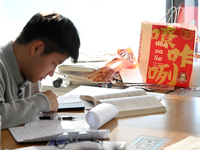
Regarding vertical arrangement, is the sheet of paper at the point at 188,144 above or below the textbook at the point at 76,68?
below

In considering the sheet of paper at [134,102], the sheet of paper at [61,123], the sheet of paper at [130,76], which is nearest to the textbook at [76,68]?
the sheet of paper at [130,76]

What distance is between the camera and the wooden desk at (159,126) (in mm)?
797

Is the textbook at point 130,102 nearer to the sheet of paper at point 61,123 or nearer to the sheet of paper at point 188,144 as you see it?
the sheet of paper at point 61,123

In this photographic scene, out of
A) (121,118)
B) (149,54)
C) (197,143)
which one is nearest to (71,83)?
(149,54)

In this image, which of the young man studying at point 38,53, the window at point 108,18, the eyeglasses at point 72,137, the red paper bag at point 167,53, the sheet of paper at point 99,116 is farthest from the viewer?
the window at point 108,18

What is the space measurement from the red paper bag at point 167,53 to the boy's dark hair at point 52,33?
2.23 ft

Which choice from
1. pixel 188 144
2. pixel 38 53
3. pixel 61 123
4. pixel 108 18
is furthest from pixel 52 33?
pixel 108 18

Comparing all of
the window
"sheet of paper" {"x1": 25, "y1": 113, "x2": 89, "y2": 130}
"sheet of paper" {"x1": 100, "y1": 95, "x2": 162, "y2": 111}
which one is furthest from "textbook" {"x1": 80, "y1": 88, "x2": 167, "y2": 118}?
the window

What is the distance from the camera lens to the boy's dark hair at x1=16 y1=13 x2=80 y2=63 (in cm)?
102

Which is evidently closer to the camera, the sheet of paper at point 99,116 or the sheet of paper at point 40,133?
the sheet of paper at point 40,133

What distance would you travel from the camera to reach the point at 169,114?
1.05 meters

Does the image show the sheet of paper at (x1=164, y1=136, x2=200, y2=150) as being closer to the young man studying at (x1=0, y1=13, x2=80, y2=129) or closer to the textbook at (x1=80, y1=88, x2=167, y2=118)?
the textbook at (x1=80, y1=88, x2=167, y2=118)

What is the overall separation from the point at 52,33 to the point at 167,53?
0.79 meters

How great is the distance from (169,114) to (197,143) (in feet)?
0.97
